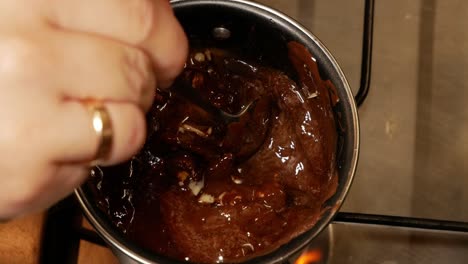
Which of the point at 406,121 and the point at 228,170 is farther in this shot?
the point at 406,121

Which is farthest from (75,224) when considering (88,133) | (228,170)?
(88,133)

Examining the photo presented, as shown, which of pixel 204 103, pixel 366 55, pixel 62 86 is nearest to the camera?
pixel 62 86

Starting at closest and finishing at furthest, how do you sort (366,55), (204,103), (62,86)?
(62,86) → (204,103) → (366,55)

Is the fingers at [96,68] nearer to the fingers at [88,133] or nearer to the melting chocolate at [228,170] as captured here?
the fingers at [88,133]

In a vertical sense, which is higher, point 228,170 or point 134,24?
point 134,24

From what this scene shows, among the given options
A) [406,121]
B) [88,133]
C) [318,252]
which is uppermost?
[88,133]

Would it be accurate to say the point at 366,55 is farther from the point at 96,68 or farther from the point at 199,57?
the point at 96,68

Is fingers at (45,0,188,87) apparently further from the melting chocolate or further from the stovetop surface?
the stovetop surface

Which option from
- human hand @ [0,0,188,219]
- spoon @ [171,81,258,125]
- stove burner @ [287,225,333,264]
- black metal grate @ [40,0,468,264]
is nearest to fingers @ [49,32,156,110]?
human hand @ [0,0,188,219]

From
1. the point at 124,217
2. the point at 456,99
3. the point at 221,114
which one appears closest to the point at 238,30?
the point at 221,114
